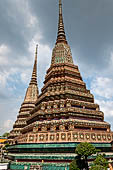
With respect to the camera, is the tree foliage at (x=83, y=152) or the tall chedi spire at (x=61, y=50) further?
the tall chedi spire at (x=61, y=50)

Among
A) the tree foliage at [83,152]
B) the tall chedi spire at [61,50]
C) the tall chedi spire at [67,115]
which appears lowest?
the tree foliage at [83,152]

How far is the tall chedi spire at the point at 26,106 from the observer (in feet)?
160

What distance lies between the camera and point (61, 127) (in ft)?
88.2

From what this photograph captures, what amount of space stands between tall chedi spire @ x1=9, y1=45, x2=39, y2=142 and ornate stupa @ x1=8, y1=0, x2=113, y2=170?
51.8ft

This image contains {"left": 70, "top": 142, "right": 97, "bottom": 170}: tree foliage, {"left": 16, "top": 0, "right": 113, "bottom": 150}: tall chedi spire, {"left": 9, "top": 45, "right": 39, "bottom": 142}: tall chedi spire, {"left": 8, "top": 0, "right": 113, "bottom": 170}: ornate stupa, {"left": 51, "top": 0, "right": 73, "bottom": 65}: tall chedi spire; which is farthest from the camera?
{"left": 9, "top": 45, "right": 39, "bottom": 142}: tall chedi spire

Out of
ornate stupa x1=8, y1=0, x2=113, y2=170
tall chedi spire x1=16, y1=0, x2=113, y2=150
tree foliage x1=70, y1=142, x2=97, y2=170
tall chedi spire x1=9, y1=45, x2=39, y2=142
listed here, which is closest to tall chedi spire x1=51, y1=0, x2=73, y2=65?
tall chedi spire x1=16, y1=0, x2=113, y2=150

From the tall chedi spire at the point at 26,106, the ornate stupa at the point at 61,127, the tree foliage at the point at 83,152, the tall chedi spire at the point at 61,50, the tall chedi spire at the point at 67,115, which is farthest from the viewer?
the tall chedi spire at the point at 26,106

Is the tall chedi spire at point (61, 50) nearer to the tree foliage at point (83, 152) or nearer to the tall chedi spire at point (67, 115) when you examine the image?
the tall chedi spire at point (67, 115)

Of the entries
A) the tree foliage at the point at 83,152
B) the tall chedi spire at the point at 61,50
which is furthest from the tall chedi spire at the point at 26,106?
the tree foliage at the point at 83,152

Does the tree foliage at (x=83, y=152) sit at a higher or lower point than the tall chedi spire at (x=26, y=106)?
lower

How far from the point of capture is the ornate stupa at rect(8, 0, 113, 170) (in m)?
24.3

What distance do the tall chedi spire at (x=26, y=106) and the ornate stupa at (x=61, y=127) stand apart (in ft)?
51.8

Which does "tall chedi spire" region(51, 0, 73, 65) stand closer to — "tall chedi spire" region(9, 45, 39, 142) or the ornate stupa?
the ornate stupa

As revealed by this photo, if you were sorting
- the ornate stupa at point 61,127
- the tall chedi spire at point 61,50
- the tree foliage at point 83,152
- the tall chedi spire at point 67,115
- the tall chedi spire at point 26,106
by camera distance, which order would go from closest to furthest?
the tree foliage at point 83,152
the ornate stupa at point 61,127
the tall chedi spire at point 67,115
the tall chedi spire at point 61,50
the tall chedi spire at point 26,106
